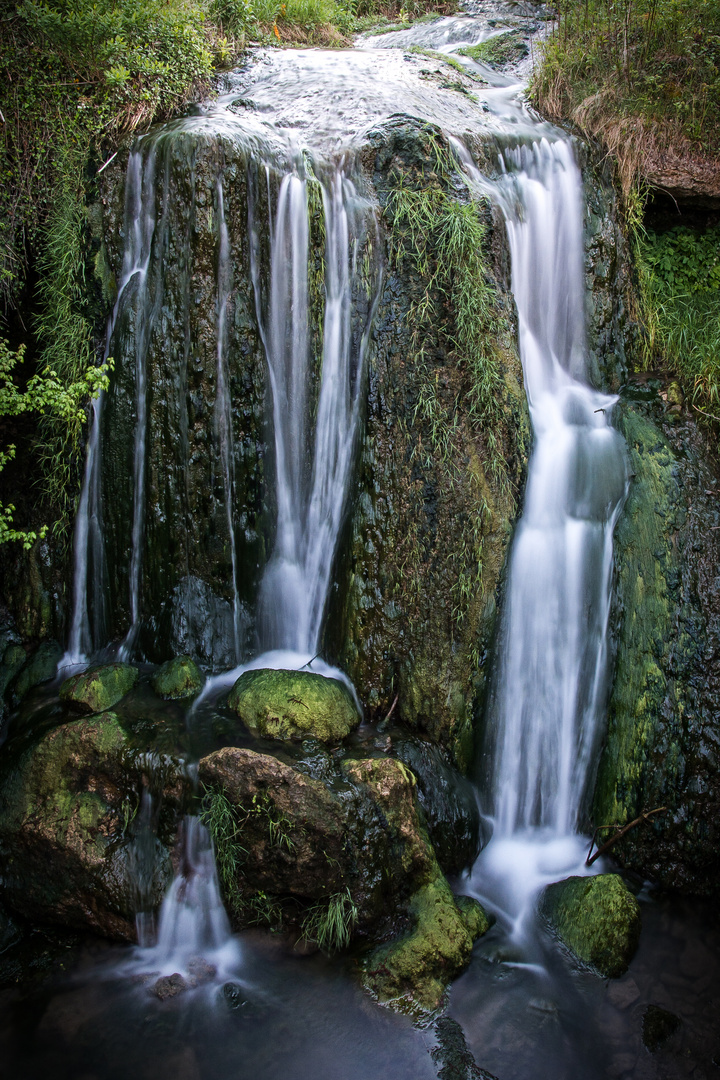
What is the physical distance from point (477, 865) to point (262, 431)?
3.26 meters

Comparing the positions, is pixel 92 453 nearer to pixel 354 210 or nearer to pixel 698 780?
pixel 354 210

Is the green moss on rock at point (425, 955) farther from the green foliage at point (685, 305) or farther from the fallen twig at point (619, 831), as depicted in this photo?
the green foliage at point (685, 305)

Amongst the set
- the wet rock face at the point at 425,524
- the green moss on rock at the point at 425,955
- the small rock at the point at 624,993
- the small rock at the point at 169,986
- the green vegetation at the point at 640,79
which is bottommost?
the small rock at the point at 624,993

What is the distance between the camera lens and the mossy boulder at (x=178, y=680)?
4.55 metres

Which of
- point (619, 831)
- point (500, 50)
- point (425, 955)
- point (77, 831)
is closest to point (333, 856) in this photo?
point (425, 955)

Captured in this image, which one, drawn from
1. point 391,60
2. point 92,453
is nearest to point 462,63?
point 391,60

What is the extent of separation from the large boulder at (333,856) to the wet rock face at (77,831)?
0.42 meters

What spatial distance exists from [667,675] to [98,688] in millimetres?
3669

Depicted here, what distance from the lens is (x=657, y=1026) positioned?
11.2 feet

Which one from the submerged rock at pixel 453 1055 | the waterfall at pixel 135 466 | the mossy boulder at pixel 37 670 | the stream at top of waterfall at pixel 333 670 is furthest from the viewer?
the mossy boulder at pixel 37 670

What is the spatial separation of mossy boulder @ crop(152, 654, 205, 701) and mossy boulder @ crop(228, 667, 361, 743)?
0.35m

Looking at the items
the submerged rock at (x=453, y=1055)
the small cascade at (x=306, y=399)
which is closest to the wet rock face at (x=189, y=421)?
the small cascade at (x=306, y=399)

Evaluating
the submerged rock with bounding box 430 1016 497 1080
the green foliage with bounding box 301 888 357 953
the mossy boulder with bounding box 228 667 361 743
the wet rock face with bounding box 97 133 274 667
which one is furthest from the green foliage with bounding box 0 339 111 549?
the submerged rock with bounding box 430 1016 497 1080

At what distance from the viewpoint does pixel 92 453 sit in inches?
198
